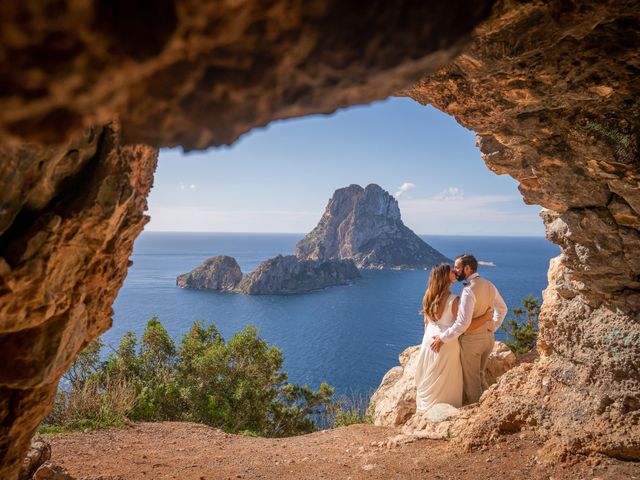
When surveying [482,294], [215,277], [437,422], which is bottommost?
[215,277]

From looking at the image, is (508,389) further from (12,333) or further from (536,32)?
(12,333)

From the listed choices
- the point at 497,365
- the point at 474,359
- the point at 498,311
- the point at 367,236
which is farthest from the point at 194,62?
the point at 367,236

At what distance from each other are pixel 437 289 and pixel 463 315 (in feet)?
1.84

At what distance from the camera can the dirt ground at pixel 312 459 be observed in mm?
4410

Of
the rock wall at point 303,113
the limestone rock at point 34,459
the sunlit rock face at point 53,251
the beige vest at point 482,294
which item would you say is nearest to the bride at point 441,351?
the beige vest at point 482,294

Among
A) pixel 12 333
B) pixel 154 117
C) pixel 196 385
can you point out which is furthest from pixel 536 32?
pixel 196 385

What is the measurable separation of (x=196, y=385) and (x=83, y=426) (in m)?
5.58

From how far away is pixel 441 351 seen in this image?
6.05 m

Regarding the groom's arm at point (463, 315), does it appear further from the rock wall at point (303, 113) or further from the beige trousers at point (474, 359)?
the rock wall at point (303, 113)

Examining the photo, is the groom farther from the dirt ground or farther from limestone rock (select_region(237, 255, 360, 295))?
limestone rock (select_region(237, 255, 360, 295))

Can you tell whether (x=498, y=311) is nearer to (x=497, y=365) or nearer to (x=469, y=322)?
(x=469, y=322)

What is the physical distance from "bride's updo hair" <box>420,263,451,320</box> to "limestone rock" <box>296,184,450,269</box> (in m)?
102

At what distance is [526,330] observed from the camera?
1353cm

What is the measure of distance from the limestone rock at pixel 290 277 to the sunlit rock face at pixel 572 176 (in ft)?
232
